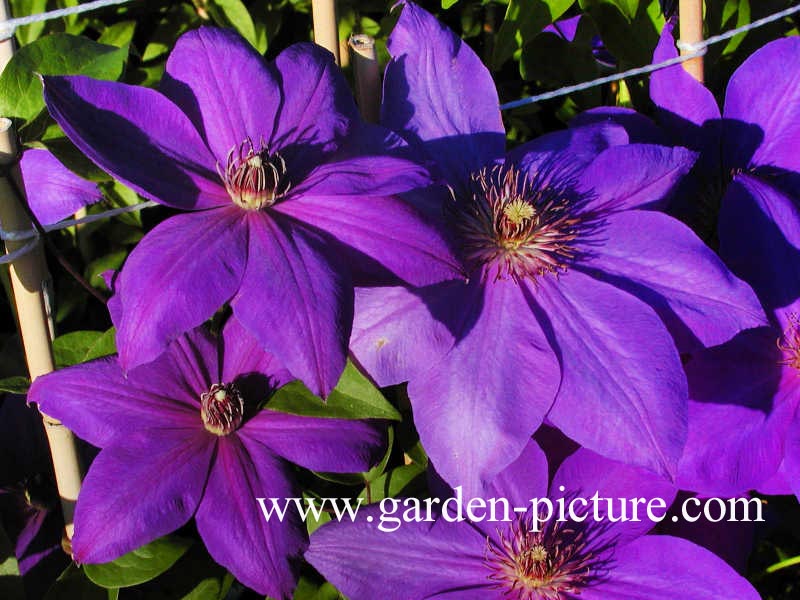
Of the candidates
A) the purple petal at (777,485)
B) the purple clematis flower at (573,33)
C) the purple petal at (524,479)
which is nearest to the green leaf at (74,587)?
the purple petal at (524,479)

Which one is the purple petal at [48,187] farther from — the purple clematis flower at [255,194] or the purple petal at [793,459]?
the purple petal at [793,459]

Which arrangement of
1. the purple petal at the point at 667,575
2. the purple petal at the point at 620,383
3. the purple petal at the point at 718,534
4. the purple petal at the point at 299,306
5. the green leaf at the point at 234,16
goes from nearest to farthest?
the purple petal at the point at 299,306, the purple petal at the point at 620,383, the purple petal at the point at 667,575, the purple petal at the point at 718,534, the green leaf at the point at 234,16

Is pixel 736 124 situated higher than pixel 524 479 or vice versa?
pixel 736 124

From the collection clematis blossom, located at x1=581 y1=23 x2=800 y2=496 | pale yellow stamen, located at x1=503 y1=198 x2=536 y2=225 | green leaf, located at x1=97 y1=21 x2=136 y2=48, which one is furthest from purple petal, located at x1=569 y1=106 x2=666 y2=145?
green leaf, located at x1=97 y1=21 x2=136 y2=48

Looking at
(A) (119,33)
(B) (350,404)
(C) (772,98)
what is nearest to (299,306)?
(B) (350,404)

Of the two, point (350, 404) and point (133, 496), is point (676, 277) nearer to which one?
point (350, 404)

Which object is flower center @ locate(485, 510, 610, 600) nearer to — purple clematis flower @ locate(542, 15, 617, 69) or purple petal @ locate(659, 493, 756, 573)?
purple petal @ locate(659, 493, 756, 573)
